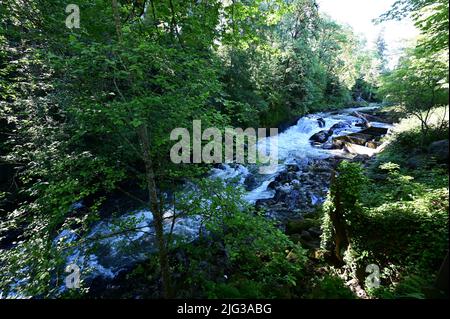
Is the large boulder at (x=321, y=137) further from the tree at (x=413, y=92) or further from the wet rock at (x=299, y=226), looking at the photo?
the wet rock at (x=299, y=226)

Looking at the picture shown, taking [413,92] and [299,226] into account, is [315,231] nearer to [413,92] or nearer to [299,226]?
[299,226]

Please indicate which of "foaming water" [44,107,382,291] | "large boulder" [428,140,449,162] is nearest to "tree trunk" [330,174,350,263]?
"foaming water" [44,107,382,291]

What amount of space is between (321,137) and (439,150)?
12.3 metres

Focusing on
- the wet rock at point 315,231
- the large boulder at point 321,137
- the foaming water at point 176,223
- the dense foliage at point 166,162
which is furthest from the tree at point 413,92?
the large boulder at point 321,137

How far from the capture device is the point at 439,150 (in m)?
8.12

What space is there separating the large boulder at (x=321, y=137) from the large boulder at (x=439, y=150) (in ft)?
38.0

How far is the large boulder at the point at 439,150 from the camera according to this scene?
7.62 meters

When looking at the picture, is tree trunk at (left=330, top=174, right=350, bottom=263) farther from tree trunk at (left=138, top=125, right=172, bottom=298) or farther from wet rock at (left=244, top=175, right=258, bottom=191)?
wet rock at (left=244, top=175, right=258, bottom=191)

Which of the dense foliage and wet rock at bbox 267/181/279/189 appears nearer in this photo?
the dense foliage

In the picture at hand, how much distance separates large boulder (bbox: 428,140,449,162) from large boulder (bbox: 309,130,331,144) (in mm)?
11571

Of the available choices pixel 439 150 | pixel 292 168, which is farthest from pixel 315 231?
pixel 292 168

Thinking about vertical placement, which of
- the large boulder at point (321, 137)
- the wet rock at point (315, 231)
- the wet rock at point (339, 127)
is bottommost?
the wet rock at point (315, 231)

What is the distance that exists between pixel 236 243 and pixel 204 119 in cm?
194

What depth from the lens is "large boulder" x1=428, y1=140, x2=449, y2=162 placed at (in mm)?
7623
